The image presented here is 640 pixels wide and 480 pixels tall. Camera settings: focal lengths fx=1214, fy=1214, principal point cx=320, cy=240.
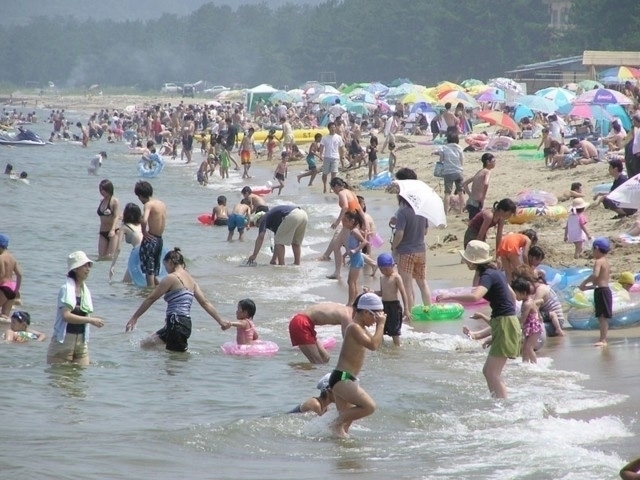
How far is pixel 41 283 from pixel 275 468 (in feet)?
29.9

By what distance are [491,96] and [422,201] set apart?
29.8m

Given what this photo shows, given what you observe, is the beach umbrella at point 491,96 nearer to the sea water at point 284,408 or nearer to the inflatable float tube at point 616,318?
the sea water at point 284,408

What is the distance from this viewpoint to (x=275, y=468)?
729 centimetres

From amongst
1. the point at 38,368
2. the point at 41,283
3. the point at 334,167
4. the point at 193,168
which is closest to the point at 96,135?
the point at 193,168

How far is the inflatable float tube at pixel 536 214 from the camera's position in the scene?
17562mm

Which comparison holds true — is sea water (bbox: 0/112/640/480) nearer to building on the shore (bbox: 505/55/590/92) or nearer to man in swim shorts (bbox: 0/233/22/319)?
man in swim shorts (bbox: 0/233/22/319)

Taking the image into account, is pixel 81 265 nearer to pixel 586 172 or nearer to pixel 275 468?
pixel 275 468

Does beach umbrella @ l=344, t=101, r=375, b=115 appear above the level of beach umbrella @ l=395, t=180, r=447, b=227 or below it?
above

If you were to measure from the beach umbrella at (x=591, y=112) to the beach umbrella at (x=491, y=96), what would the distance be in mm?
11121

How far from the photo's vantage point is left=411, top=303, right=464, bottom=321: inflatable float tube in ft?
39.8

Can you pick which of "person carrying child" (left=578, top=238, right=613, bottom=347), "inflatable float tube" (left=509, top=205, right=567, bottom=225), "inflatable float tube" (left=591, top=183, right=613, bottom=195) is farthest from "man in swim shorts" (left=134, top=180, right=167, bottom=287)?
"inflatable float tube" (left=591, top=183, right=613, bottom=195)

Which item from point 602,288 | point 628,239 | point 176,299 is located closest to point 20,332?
point 176,299

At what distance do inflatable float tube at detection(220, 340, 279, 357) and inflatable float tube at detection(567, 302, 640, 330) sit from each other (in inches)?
113

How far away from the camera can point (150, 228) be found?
44.5 feet
